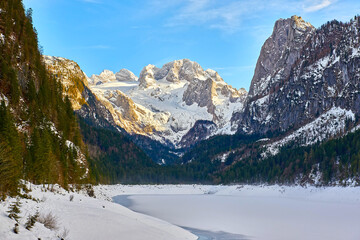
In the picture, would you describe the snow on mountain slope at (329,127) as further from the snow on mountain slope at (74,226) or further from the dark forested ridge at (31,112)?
the snow on mountain slope at (74,226)

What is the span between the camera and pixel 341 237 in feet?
109

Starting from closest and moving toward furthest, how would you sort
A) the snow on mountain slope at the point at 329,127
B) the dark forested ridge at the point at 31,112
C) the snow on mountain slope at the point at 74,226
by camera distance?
the snow on mountain slope at the point at 74,226 → the dark forested ridge at the point at 31,112 → the snow on mountain slope at the point at 329,127

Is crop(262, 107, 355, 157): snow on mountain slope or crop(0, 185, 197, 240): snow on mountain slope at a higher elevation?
crop(262, 107, 355, 157): snow on mountain slope

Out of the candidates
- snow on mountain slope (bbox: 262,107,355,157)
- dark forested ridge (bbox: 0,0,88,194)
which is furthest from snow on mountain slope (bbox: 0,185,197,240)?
snow on mountain slope (bbox: 262,107,355,157)

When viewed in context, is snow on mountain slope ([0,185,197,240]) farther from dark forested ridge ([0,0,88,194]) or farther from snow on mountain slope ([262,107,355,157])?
snow on mountain slope ([262,107,355,157])

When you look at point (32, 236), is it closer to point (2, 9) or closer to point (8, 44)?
point (8, 44)

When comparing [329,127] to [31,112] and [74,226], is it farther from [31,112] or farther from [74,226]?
[74,226]

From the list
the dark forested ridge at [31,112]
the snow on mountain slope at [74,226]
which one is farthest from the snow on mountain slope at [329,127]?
the snow on mountain slope at [74,226]

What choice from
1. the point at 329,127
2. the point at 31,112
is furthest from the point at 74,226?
the point at 329,127

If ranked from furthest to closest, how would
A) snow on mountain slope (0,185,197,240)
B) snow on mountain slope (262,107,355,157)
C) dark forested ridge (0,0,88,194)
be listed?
snow on mountain slope (262,107,355,157)
dark forested ridge (0,0,88,194)
snow on mountain slope (0,185,197,240)

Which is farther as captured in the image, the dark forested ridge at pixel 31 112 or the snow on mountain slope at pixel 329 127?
the snow on mountain slope at pixel 329 127

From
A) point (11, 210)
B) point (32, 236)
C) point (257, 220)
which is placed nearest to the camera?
point (32, 236)

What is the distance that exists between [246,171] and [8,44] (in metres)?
144

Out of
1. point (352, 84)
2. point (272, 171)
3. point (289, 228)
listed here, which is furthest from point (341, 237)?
point (352, 84)
